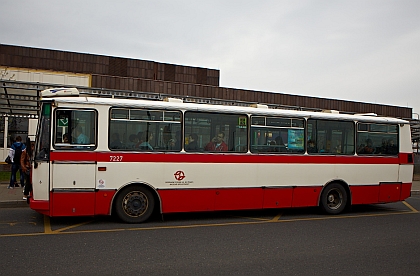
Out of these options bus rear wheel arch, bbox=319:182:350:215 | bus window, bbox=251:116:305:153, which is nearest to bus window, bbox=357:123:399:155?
bus rear wheel arch, bbox=319:182:350:215

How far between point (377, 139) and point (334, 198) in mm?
2197

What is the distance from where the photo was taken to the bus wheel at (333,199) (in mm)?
11508

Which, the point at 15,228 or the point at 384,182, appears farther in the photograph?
the point at 384,182

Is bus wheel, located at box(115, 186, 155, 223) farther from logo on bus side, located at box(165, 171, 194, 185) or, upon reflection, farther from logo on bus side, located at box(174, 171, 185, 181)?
logo on bus side, located at box(174, 171, 185, 181)

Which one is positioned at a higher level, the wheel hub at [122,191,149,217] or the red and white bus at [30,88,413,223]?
the red and white bus at [30,88,413,223]

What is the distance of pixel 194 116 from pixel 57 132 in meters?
3.07

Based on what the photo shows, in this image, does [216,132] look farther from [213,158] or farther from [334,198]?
[334,198]

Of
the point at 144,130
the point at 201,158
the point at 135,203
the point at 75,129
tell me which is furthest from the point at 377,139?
the point at 75,129

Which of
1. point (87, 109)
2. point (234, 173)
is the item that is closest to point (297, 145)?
point (234, 173)

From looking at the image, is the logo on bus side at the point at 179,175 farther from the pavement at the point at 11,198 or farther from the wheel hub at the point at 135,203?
the pavement at the point at 11,198

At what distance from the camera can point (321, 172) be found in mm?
11375

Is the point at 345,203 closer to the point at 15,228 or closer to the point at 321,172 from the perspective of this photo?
the point at 321,172

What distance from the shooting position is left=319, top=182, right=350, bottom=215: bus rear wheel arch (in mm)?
11508

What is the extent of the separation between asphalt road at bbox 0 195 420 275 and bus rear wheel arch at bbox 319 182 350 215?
20.2 inches
